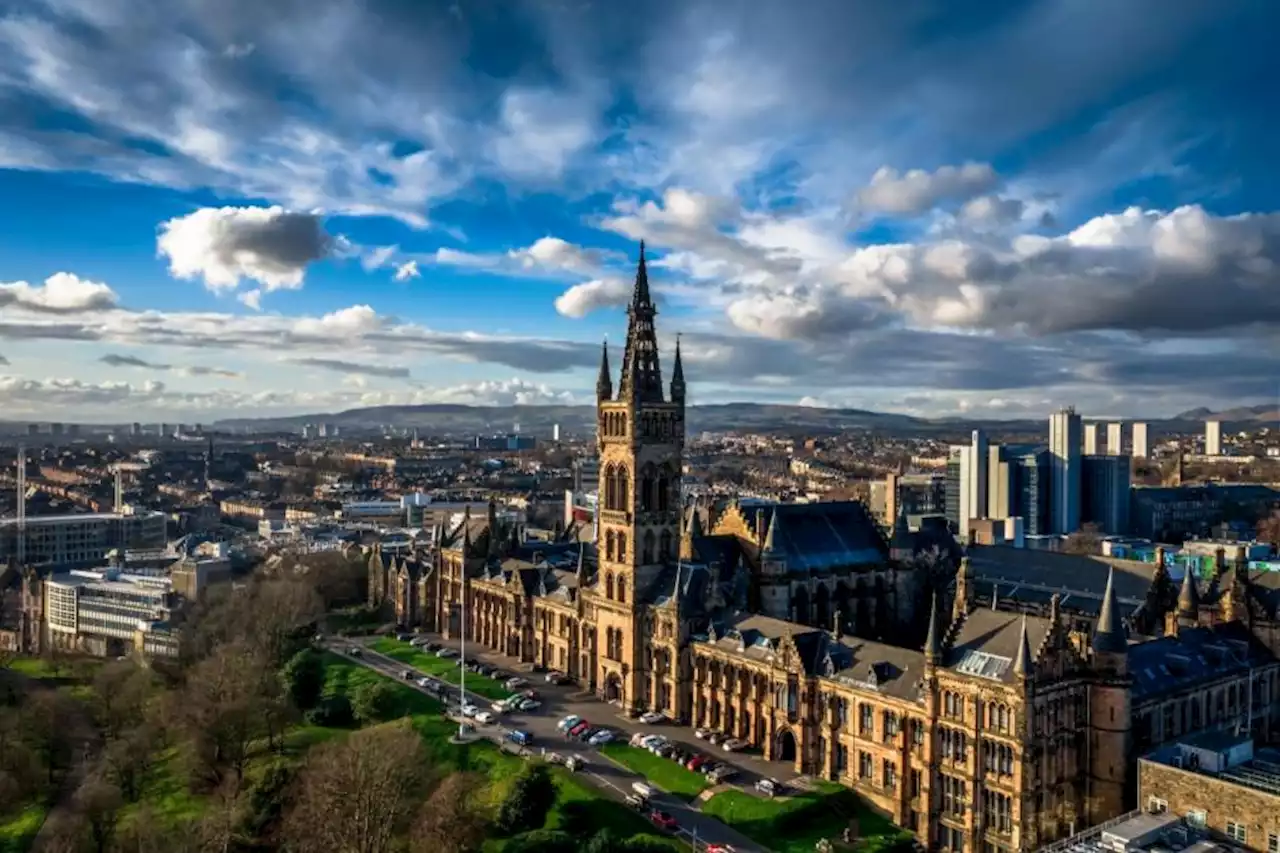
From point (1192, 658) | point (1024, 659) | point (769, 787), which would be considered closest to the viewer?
point (1024, 659)

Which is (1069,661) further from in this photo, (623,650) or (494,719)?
(494,719)

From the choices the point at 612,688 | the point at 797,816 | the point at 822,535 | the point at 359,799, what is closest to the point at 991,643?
the point at 797,816

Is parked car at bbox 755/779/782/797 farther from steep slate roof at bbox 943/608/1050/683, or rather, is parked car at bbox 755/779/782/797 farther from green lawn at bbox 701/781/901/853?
steep slate roof at bbox 943/608/1050/683

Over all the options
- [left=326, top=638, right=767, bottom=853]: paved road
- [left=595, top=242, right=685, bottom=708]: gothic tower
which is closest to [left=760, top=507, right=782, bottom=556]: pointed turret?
[left=595, top=242, right=685, bottom=708]: gothic tower

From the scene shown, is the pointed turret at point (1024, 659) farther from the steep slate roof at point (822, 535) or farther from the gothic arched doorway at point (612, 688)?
the gothic arched doorway at point (612, 688)

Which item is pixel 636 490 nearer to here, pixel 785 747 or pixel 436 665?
pixel 785 747

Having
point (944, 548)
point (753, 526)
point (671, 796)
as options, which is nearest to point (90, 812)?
point (671, 796)
